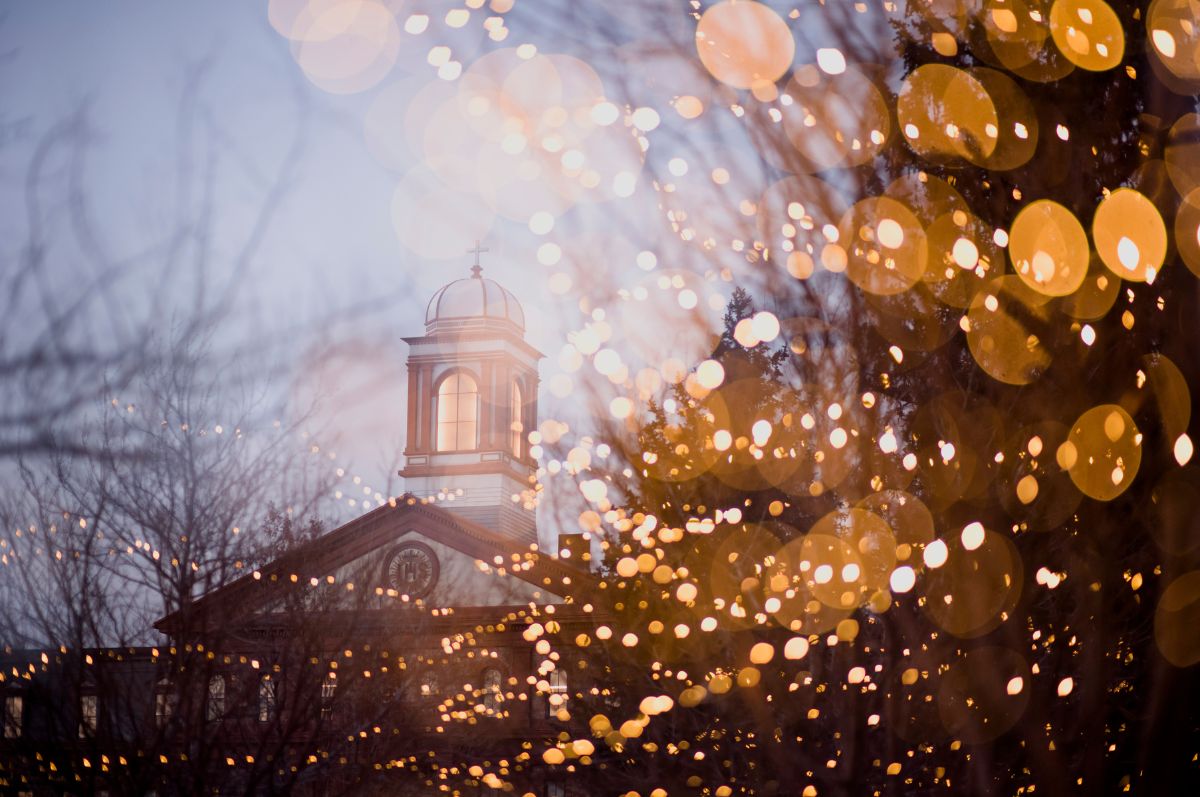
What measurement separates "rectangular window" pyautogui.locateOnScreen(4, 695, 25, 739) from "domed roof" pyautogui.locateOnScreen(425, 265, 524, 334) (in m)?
32.1

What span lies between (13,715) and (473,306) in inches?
1328

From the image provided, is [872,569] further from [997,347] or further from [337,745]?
[337,745]

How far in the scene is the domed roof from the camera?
44.7m

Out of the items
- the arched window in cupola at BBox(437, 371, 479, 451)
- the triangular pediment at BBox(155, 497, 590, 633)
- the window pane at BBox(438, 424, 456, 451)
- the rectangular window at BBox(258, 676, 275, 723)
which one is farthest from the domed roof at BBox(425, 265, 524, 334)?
the rectangular window at BBox(258, 676, 275, 723)

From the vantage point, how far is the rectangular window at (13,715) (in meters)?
12.2

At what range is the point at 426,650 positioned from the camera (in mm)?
24578

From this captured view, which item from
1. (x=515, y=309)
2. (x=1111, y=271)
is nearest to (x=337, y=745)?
(x=1111, y=271)

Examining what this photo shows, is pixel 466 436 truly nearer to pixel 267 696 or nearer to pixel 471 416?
pixel 471 416

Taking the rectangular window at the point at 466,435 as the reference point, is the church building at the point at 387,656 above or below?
below

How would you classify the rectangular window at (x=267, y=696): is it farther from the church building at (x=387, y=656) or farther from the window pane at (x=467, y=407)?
the window pane at (x=467, y=407)

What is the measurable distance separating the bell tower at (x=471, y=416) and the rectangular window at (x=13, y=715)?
1187 inches

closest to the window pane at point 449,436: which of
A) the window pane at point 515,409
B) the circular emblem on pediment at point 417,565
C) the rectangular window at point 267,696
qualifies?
the window pane at point 515,409

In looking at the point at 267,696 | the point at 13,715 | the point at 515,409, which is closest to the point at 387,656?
the point at 267,696

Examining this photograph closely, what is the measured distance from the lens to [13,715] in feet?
41.4
